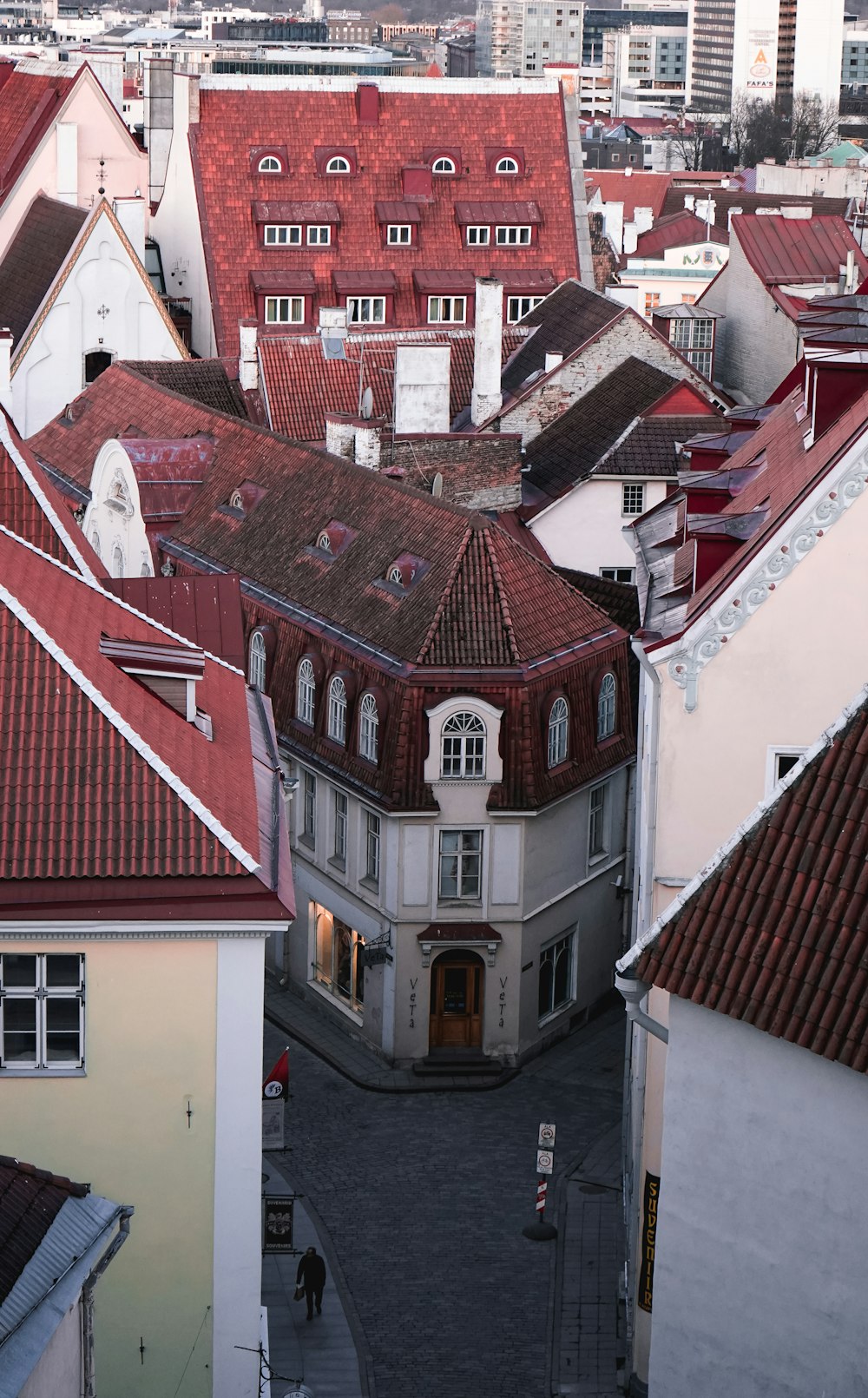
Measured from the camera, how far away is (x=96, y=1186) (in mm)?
32281

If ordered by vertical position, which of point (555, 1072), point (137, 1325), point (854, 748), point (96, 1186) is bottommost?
point (555, 1072)

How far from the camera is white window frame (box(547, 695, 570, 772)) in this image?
178 feet

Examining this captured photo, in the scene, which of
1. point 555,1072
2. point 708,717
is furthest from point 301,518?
point 708,717

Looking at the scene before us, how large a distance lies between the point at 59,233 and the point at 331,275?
11.0 meters

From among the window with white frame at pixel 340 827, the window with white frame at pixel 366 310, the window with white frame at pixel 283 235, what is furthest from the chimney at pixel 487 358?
the window with white frame at pixel 340 827

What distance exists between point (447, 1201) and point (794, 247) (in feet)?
173

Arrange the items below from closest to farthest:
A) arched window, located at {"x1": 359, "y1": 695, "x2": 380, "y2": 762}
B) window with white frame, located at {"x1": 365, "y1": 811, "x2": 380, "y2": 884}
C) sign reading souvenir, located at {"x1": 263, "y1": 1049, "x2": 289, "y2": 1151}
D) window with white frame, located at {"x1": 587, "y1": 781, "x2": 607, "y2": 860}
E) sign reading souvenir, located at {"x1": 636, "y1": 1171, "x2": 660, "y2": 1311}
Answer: sign reading souvenir, located at {"x1": 636, "y1": 1171, "x2": 660, "y2": 1311} → sign reading souvenir, located at {"x1": 263, "y1": 1049, "x2": 289, "y2": 1151} → arched window, located at {"x1": 359, "y1": 695, "x2": 380, "y2": 762} → window with white frame, located at {"x1": 365, "y1": 811, "x2": 380, "y2": 884} → window with white frame, located at {"x1": 587, "y1": 781, "x2": 607, "y2": 860}

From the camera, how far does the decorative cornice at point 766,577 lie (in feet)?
115

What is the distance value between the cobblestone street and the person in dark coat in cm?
95

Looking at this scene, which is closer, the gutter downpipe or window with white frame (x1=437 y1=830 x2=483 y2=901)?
the gutter downpipe

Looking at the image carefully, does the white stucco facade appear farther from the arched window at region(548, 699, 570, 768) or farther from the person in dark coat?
the arched window at region(548, 699, 570, 768)

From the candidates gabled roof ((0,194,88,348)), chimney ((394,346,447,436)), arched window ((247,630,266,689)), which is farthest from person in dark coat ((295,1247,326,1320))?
gabled roof ((0,194,88,348))

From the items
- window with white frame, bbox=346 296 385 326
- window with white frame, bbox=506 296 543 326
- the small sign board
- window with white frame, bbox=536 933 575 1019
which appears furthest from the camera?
window with white frame, bbox=506 296 543 326

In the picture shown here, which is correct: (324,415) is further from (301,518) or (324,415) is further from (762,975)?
(762,975)
